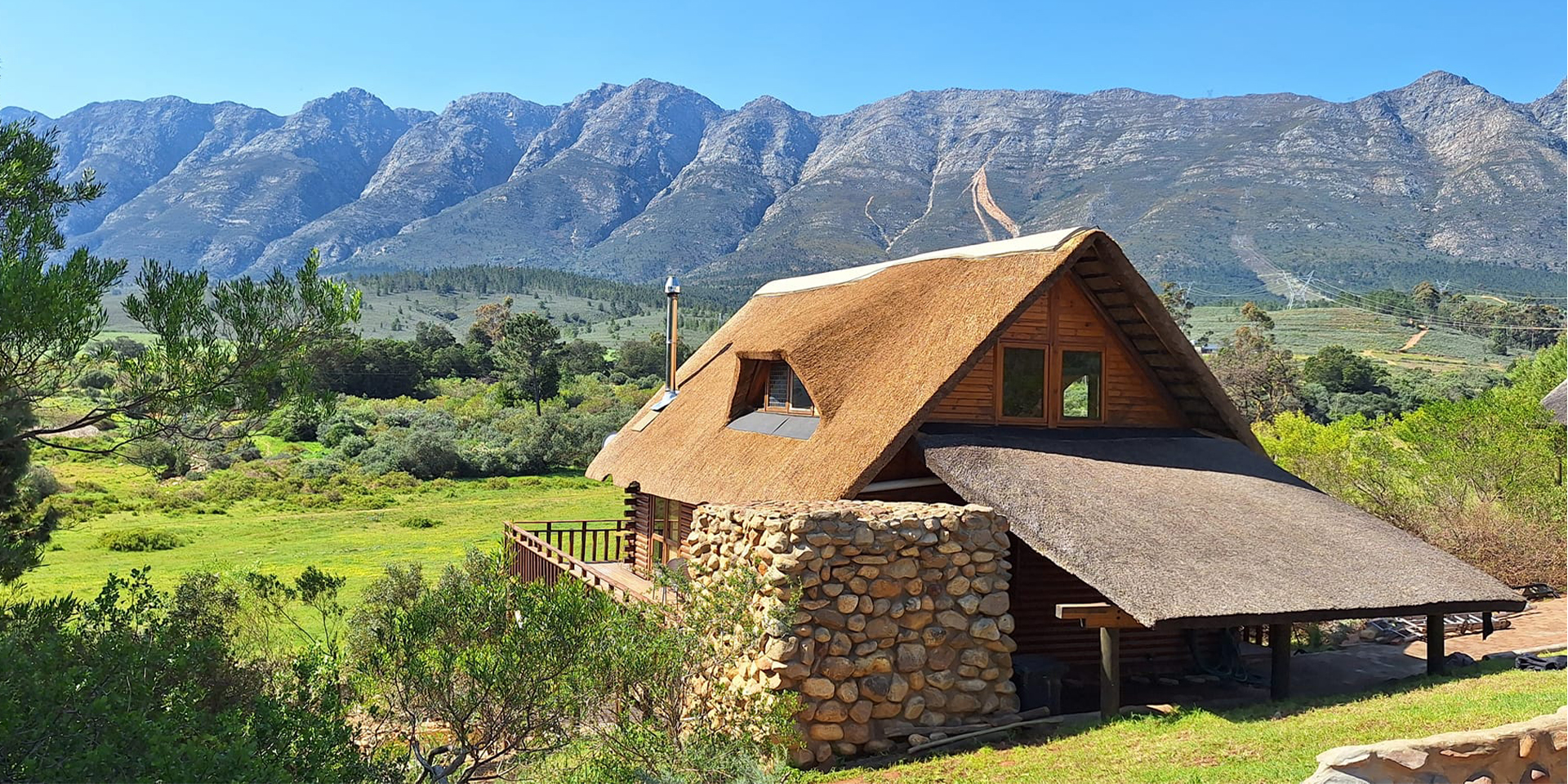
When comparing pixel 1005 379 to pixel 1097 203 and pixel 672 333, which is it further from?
pixel 1097 203

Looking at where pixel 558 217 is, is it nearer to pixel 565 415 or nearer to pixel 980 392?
pixel 565 415

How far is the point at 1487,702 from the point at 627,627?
721 cm

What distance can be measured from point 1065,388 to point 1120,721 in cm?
522

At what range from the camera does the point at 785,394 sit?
49.5 feet

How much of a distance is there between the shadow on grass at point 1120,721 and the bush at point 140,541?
29.4m

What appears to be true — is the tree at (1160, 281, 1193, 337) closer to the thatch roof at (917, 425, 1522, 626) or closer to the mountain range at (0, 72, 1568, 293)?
the thatch roof at (917, 425, 1522, 626)

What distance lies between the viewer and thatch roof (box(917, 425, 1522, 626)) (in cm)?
978

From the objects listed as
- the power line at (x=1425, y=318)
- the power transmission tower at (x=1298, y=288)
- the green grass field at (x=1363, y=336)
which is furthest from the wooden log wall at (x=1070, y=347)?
the power transmission tower at (x=1298, y=288)

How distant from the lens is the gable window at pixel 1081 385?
1409 centimetres

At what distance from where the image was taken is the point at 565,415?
5809 centimetres

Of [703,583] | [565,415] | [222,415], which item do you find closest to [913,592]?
[703,583]

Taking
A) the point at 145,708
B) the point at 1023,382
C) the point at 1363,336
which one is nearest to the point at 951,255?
the point at 1023,382

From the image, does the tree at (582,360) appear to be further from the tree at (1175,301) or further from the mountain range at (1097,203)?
the mountain range at (1097,203)

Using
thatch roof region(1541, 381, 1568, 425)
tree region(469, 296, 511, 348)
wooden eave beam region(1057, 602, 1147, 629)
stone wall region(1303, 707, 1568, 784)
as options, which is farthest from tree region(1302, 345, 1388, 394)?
tree region(469, 296, 511, 348)
